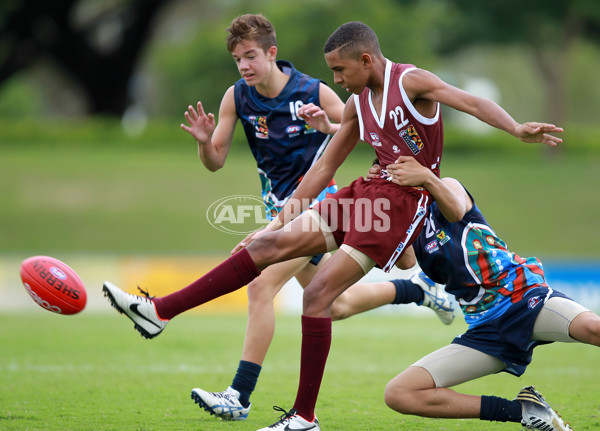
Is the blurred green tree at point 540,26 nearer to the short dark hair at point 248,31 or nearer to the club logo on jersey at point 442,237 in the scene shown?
the short dark hair at point 248,31

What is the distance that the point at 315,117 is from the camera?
5328 millimetres

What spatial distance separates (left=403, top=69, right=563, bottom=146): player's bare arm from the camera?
430cm

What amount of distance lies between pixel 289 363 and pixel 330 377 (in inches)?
40.0

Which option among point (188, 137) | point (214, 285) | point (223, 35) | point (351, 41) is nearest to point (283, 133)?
point (351, 41)

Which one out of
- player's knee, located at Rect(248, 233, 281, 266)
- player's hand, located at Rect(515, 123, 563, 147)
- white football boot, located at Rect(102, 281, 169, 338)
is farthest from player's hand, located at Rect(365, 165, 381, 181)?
white football boot, located at Rect(102, 281, 169, 338)

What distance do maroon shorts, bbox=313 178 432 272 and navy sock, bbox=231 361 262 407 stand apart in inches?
51.8

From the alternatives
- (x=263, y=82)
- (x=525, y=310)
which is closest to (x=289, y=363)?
(x=263, y=82)

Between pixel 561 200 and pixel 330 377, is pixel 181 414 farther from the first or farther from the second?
pixel 561 200

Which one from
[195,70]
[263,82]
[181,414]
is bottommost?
[181,414]

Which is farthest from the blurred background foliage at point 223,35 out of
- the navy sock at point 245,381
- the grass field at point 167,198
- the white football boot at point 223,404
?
the white football boot at point 223,404

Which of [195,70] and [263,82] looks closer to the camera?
[263,82]

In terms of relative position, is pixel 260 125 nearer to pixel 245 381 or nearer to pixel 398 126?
pixel 398 126

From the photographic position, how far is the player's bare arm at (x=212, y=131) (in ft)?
17.7

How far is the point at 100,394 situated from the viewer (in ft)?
19.8
